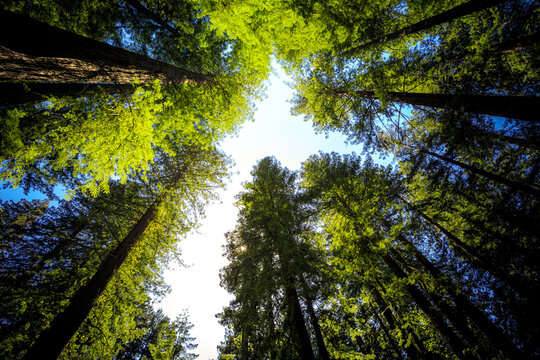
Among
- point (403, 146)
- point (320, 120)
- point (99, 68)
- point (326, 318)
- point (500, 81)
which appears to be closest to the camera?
point (99, 68)

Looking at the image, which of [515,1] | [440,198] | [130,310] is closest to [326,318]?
[440,198]

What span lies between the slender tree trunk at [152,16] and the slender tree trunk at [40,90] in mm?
3153

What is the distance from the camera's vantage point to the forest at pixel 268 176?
11.6ft

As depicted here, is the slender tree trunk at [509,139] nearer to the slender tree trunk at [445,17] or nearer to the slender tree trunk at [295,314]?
the slender tree trunk at [445,17]

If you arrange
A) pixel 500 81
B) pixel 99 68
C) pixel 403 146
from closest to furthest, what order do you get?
1. pixel 99 68
2. pixel 500 81
3. pixel 403 146

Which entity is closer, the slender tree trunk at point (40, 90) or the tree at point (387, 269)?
the slender tree trunk at point (40, 90)

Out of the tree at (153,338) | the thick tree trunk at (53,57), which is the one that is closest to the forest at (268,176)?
the thick tree trunk at (53,57)

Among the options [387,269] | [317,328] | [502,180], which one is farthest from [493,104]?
[317,328]

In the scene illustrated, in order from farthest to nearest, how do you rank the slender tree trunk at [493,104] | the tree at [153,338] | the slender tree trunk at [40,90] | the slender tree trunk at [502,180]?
the tree at [153,338] → the slender tree trunk at [502,180] → the slender tree trunk at [40,90] → the slender tree trunk at [493,104]

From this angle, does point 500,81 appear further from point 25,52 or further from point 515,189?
point 25,52

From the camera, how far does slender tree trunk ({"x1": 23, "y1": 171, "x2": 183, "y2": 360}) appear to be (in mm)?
3918

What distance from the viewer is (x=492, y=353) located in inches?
149

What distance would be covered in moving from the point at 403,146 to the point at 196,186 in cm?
943

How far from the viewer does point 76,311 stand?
4.52 metres
